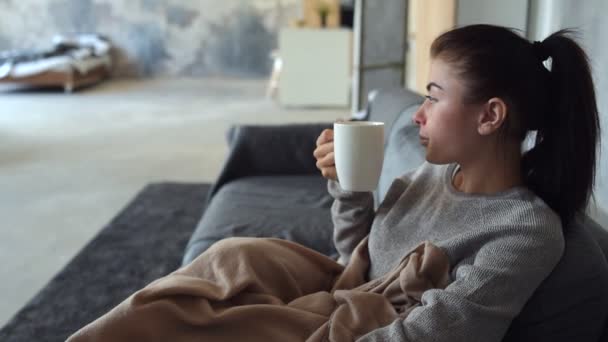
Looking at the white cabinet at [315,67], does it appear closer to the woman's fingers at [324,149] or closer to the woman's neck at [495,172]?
the woman's fingers at [324,149]

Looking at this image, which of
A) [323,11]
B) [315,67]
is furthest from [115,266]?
[323,11]

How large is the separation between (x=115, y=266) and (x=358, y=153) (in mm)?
1682

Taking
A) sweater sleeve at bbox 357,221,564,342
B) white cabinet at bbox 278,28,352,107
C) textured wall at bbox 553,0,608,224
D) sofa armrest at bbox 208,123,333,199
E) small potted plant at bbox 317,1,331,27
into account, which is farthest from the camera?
small potted plant at bbox 317,1,331,27

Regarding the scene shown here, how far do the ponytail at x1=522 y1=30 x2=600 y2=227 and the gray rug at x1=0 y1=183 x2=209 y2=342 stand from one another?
1.51 m

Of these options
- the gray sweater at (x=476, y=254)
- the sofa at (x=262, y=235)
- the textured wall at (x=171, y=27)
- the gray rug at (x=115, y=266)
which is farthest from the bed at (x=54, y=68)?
the gray sweater at (x=476, y=254)

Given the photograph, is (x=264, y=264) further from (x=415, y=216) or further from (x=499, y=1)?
(x=499, y=1)

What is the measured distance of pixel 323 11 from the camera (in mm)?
6871

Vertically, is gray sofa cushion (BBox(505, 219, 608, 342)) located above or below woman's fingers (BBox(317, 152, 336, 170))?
below

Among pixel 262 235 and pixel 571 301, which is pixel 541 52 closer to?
pixel 571 301

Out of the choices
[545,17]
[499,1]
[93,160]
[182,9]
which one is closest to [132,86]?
[182,9]

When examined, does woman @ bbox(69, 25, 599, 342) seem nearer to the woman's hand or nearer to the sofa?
the sofa

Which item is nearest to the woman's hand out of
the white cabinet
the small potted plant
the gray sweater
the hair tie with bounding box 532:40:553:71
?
the gray sweater

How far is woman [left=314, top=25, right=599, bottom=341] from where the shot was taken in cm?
97

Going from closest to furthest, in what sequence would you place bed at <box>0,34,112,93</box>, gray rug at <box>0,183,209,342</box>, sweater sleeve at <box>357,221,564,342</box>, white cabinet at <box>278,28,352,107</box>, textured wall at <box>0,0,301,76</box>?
sweater sleeve at <box>357,221,564,342</box>
gray rug at <box>0,183,209,342</box>
white cabinet at <box>278,28,352,107</box>
bed at <box>0,34,112,93</box>
textured wall at <box>0,0,301,76</box>
